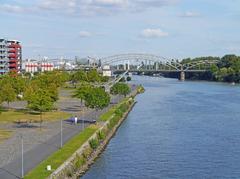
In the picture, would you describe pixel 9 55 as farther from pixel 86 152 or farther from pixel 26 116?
pixel 86 152

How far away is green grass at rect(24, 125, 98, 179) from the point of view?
1213 cm

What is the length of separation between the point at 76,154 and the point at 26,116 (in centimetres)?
1024

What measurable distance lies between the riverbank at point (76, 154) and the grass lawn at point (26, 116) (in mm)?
2974

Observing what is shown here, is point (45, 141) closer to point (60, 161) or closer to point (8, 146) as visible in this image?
point (8, 146)

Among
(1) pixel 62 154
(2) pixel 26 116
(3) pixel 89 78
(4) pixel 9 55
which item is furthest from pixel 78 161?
(4) pixel 9 55

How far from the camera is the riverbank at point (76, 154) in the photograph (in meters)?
12.5

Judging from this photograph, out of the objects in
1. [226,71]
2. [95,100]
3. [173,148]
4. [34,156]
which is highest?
[226,71]

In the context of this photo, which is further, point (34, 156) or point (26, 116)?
point (26, 116)

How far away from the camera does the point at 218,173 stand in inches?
579

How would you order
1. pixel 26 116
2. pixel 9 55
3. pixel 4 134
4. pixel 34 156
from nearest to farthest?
pixel 34 156 → pixel 4 134 → pixel 26 116 → pixel 9 55

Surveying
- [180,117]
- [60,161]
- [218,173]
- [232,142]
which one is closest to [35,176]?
[60,161]

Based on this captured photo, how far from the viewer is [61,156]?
46.9 feet

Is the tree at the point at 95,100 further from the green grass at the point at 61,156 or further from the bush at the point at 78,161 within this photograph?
the bush at the point at 78,161

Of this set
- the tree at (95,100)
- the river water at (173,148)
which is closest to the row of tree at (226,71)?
the river water at (173,148)
